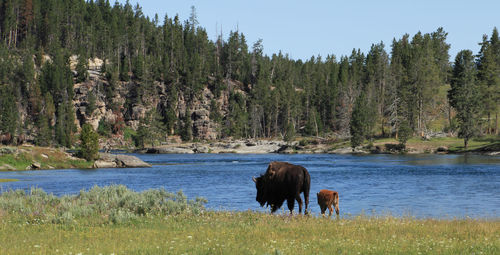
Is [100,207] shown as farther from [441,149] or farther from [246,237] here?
[441,149]

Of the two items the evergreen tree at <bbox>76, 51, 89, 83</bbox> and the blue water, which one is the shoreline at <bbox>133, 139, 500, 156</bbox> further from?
the blue water

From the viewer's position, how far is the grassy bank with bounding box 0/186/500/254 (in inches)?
470

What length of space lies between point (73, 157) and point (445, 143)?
256 ft

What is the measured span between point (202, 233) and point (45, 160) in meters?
59.2

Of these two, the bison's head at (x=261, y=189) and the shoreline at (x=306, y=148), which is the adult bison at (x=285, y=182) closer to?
the bison's head at (x=261, y=189)

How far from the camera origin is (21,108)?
443 feet

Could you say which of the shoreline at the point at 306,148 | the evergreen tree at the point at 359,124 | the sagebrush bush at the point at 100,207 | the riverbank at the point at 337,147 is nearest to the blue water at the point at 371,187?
the sagebrush bush at the point at 100,207

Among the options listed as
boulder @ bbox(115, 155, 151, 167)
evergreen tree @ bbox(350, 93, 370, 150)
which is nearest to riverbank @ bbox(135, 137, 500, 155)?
evergreen tree @ bbox(350, 93, 370, 150)

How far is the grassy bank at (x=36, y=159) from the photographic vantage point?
62188 millimetres

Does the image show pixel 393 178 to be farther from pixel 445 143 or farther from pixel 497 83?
pixel 497 83

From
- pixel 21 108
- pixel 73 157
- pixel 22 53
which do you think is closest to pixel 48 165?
pixel 73 157

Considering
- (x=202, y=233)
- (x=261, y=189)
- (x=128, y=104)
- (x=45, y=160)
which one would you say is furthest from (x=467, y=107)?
(x=128, y=104)

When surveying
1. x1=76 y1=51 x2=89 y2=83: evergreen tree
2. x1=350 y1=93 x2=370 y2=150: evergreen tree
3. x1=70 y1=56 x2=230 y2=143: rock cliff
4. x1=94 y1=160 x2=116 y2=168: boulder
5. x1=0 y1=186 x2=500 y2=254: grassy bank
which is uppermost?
x1=76 y1=51 x2=89 y2=83: evergreen tree

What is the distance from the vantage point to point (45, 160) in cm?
6756
